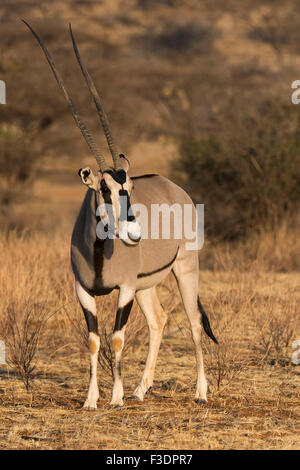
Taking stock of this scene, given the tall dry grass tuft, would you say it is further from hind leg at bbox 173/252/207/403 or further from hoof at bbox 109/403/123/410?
hoof at bbox 109/403/123/410

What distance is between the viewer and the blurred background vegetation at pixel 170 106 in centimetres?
1126

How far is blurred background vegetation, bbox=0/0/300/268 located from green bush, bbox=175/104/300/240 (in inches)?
0.6

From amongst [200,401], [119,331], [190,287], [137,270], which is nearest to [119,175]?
[137,270]

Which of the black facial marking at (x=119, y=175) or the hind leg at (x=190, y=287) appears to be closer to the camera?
the black facial marking at (x=119, y=175)

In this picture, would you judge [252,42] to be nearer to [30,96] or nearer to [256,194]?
[30,96]

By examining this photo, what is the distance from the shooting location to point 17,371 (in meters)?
5.77

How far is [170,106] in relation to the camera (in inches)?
1253

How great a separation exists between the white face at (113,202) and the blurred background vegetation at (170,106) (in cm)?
621

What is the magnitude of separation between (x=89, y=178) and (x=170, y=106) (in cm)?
2749

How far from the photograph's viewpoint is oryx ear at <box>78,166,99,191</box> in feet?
15.4

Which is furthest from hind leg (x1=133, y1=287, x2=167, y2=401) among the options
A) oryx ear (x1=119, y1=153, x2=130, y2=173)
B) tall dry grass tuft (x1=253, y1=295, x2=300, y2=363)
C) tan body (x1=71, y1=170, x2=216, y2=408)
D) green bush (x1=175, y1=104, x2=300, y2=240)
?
green bush (x1=175, y1=104, x2=300, y2=240)

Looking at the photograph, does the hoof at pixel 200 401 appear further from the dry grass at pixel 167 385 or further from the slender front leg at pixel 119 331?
the slender front leg at pixel 119 331

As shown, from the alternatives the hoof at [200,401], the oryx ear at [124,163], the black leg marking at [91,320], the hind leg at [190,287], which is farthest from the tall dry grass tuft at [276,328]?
the oryx ear at [124,163]
